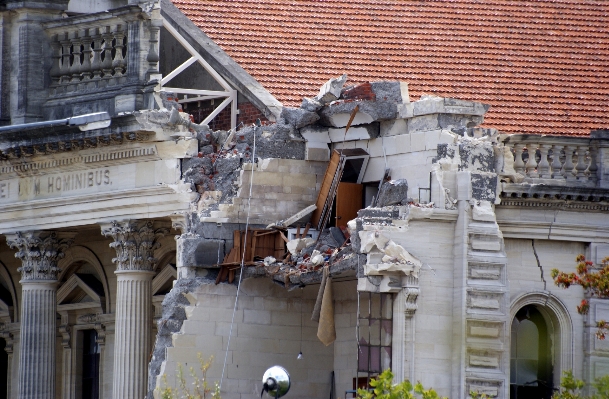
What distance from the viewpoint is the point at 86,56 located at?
44.3 m

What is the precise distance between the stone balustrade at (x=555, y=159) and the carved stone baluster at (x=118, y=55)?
876 centimetres

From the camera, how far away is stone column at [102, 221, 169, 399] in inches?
1692

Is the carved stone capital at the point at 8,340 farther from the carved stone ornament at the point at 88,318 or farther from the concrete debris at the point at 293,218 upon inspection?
the concrete debris at the point at 293,218

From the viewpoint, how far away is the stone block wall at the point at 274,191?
40531mm

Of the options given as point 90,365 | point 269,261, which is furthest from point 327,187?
point 90,365

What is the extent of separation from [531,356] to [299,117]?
6.26 meters

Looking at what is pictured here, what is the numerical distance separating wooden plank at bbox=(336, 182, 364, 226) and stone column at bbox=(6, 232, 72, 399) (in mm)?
8156

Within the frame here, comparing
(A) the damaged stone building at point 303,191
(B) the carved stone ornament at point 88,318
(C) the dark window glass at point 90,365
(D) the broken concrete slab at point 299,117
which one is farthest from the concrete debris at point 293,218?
(C) the dark window glass at point 90,365

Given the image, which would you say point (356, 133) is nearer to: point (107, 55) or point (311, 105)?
point (311, 105)

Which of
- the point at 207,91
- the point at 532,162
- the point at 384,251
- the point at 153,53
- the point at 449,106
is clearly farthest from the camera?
the point at 207,91

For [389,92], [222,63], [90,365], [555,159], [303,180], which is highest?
[222,63]

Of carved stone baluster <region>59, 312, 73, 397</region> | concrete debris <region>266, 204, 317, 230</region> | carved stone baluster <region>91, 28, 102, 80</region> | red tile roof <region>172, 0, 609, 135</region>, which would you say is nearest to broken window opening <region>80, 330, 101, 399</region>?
carved stone baluster <region>59, 312, 73, 397</region>

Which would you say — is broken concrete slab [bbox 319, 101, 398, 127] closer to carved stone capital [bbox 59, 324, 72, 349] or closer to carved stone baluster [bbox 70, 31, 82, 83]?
carved stone baluster [bbox 70, 31, 82, 83]

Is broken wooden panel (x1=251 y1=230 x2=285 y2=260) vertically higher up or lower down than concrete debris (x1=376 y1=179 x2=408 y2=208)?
lower down
